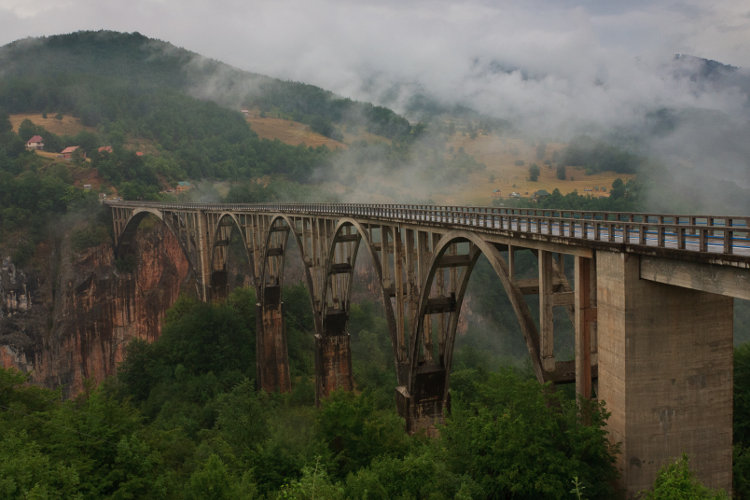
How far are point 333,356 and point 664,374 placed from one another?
27.9 metres

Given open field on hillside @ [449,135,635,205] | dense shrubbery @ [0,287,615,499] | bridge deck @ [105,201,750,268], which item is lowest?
dense shrubbery @ [0,287,615,499]

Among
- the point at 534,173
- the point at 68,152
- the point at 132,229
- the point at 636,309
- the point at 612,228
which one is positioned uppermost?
the point at 68,152

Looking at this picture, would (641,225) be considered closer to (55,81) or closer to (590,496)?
(590,496)

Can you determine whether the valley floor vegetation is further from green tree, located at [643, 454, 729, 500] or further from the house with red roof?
the house with red roof

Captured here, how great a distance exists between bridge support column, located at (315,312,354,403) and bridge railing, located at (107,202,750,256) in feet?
25.0

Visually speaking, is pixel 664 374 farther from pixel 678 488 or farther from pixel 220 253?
pixel 220 253

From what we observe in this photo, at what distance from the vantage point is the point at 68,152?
110 m

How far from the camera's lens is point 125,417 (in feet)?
69.0

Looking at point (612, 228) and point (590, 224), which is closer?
point (612, 228)

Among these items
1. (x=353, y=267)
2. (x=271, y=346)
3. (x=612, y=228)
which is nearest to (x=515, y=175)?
(x=271, y=346)

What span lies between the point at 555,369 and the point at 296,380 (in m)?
38.0

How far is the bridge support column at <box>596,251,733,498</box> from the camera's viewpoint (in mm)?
14539

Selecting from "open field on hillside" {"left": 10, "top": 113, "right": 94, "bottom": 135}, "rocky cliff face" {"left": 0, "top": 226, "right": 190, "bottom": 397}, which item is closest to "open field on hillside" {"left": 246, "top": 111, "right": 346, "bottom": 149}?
"open field on hillside" {"left": 10, "top": 113, "right": 94, "bottom": 135}

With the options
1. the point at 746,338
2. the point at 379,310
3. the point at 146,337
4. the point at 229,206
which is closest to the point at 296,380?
the point at 229,206
